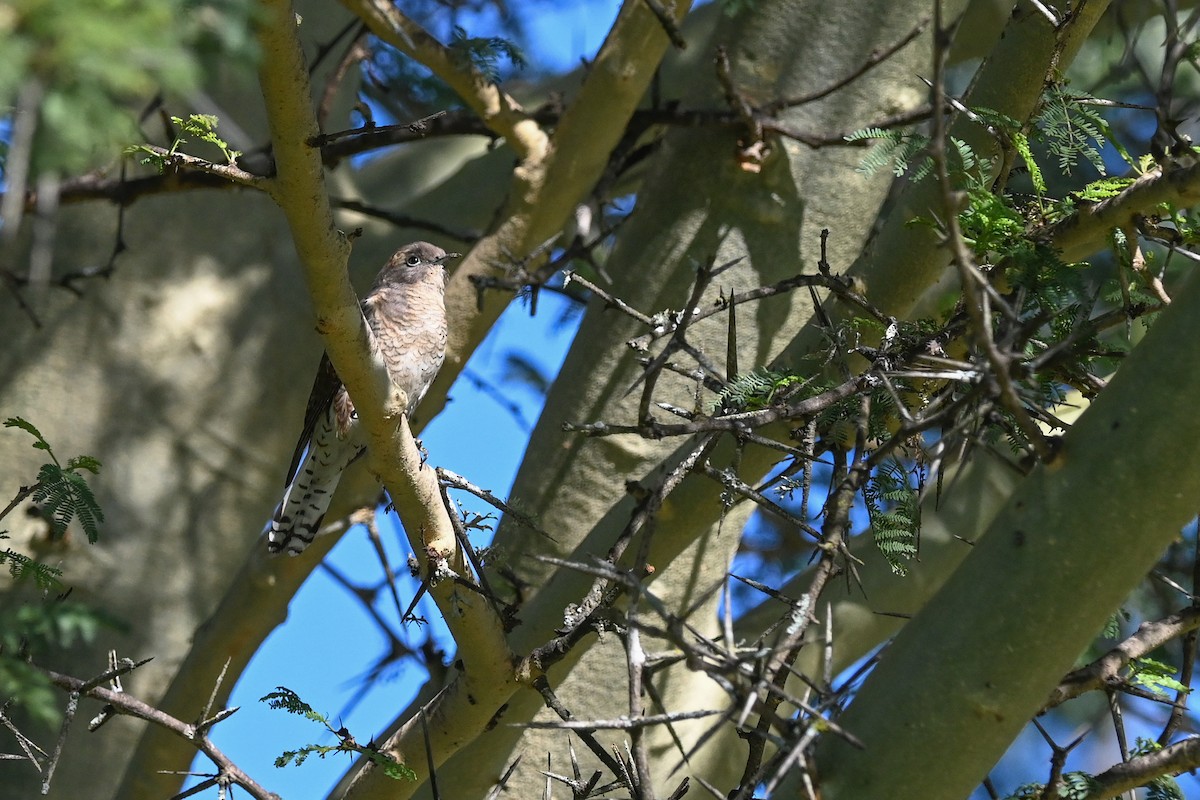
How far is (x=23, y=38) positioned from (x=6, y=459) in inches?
142

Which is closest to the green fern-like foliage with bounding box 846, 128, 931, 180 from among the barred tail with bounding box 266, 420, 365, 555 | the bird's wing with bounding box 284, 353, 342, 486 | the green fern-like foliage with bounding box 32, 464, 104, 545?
the green fern-like foliage with bounding box 32, 464, 104, 545

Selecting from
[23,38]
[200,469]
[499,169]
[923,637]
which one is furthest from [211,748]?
[499,169]

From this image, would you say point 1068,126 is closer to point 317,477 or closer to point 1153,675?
point 1153,675

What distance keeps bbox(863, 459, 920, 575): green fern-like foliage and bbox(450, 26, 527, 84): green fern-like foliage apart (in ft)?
5.61

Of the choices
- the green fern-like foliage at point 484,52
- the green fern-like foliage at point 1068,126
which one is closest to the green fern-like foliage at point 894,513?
the green fern-like foliage at point 1068,126

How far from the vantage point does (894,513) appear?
8.04ft

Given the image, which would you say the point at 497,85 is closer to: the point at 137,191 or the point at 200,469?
the point at 137,191

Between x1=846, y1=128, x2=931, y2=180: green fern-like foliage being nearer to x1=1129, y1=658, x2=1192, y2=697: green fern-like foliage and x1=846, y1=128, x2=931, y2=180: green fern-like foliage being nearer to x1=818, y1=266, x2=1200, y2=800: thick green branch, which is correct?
x1=818, y1=266, x2=1200, y2=800: thick green branch

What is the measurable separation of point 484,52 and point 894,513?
184 centimetres

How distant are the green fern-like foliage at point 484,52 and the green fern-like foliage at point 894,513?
5.61 ft

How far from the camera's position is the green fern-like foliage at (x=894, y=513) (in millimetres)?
2283

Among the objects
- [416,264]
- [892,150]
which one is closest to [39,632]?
[892,150]

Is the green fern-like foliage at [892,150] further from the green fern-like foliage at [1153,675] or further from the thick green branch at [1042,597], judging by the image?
the green fern-like foliage at [1153,675]

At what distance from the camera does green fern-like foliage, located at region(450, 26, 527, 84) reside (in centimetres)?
322
